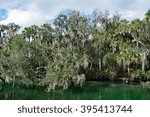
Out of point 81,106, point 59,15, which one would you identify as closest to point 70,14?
point 59,15

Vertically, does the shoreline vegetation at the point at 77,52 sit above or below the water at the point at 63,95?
above

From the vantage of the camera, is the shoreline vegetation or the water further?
the shoreline vegetation

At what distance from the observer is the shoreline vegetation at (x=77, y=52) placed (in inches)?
920

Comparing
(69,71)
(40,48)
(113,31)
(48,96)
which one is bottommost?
(48,96)

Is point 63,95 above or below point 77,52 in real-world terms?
below

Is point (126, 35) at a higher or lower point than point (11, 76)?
higher

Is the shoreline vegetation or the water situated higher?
the shoreline vegetation

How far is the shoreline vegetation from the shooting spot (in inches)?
920

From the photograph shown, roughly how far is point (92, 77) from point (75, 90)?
9.56 m

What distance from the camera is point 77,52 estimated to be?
91.6 feet

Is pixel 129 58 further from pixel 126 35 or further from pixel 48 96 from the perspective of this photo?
pixel 48 96

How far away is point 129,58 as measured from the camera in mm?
33188

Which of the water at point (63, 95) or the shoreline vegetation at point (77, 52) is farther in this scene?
the shoreline vegetation at point (77, 52)

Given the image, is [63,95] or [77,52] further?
[77,52]
